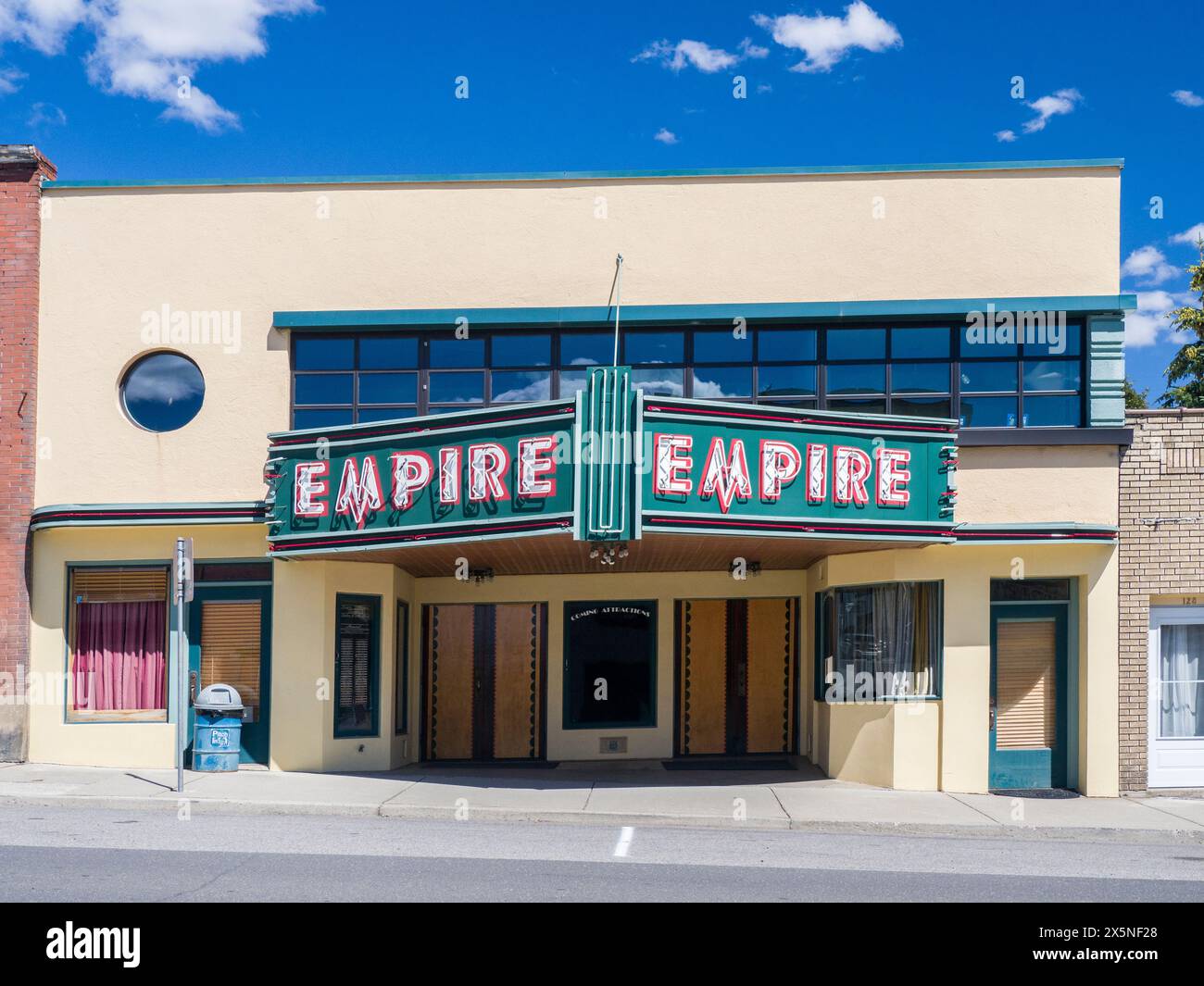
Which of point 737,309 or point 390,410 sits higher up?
point 737,309

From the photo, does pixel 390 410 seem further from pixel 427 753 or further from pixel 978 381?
pixel 978 381

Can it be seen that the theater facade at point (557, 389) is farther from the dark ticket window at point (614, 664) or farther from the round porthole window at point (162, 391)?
the dark ticket window at point (614, 664)

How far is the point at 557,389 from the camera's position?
1622 centimetres

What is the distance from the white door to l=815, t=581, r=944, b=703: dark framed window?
9.94 ft

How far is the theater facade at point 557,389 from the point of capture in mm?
15398

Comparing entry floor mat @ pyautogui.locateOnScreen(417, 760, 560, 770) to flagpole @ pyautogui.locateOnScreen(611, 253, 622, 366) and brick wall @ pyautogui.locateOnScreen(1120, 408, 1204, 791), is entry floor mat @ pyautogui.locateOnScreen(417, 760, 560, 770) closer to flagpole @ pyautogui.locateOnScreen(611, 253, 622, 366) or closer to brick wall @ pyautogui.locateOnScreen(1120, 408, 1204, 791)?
flagpole @ pyautogui.locateOnScreen(611, 253, 622, 366)

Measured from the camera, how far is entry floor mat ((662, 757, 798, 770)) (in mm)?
16891

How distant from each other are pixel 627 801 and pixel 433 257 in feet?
25.2

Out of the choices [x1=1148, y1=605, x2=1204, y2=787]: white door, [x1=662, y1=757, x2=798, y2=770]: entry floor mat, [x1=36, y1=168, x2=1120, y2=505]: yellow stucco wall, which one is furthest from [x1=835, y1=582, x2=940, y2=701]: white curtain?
[x1=36, y1=168, x2=1120, y2=505]: yellow stucco wall

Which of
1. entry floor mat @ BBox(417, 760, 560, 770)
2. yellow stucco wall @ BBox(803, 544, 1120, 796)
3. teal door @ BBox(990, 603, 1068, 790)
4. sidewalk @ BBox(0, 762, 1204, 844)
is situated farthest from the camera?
entry floor mat @ BBox(417, 760, 560, 770)

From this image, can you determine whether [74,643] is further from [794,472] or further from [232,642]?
[794,472]
